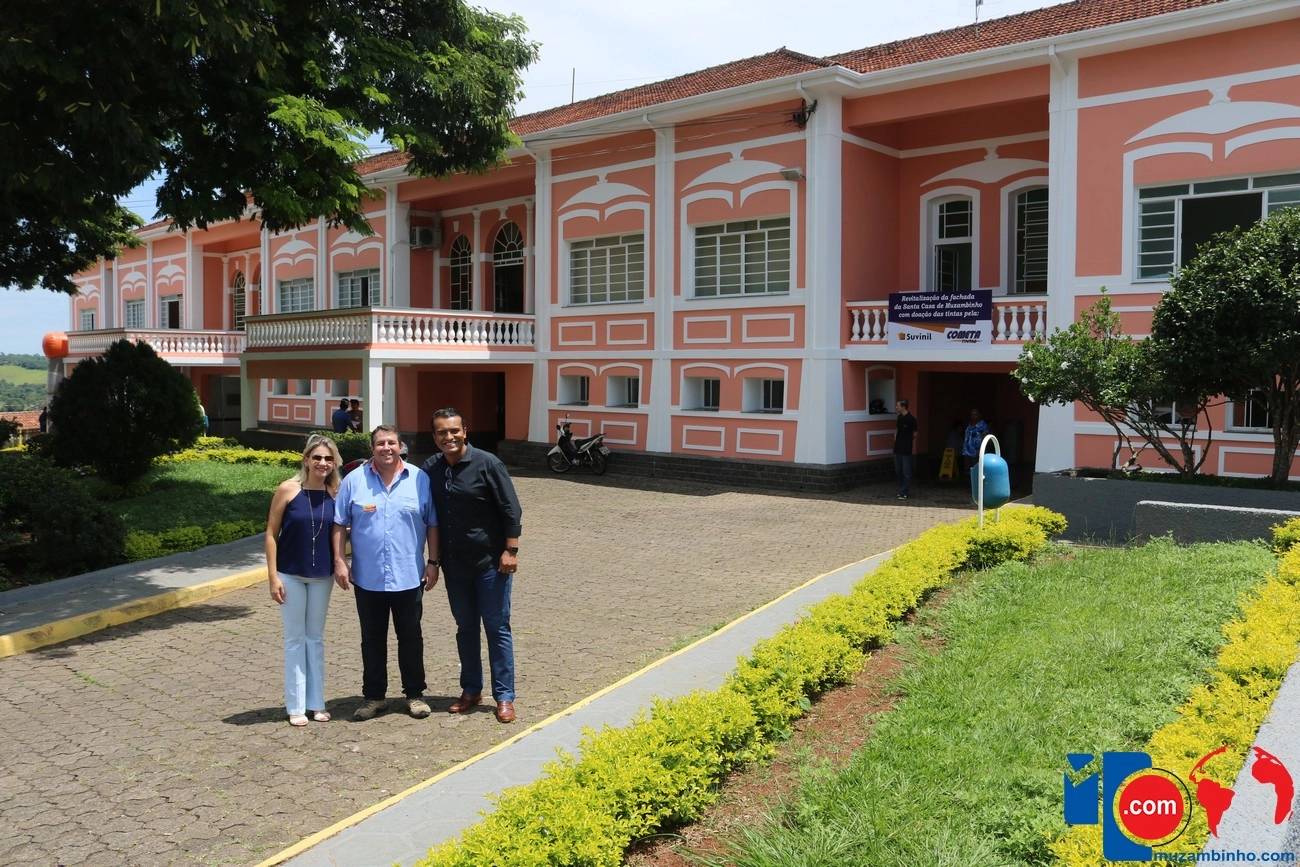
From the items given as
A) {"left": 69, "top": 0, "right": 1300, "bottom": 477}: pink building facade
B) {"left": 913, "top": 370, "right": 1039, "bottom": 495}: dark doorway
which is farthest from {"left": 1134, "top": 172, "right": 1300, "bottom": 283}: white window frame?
{"left": 913, "top": 370, "right": 1039, "bottom": 495}: dark doorway

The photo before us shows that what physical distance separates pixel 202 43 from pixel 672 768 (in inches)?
308

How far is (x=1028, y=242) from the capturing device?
18.3 metres

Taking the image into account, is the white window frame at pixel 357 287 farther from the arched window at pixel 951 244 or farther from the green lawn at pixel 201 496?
the arched window at pixel 951 244

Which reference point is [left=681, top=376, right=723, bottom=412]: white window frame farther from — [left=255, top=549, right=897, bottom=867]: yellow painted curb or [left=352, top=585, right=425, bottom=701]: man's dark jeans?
[left=352, top=585, right=425, bottom=701]: man's dark jeans

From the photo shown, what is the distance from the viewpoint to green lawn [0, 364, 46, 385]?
8950 centimetres

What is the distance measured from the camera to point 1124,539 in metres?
11.7

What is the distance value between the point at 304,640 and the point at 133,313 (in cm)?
4074

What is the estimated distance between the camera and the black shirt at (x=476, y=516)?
6.42m

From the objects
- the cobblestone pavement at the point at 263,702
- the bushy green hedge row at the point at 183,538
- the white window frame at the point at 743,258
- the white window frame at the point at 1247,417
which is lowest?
the cobblestone pavement at the point at 263,702

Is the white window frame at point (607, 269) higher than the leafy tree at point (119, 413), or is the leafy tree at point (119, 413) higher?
the white window frame at point (607, 269)

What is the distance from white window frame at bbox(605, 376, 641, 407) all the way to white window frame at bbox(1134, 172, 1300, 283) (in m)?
10.1

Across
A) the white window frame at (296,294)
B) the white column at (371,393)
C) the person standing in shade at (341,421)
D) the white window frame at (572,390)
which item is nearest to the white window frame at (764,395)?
the white window frame at (572,390)

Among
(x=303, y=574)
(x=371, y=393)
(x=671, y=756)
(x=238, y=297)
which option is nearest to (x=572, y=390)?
(x=371, y=393)

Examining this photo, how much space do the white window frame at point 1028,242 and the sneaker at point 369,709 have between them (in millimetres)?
14763
